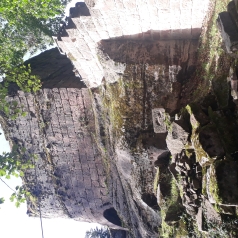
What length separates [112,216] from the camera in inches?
400

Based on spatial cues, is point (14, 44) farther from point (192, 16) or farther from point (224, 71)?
point (224, 71)

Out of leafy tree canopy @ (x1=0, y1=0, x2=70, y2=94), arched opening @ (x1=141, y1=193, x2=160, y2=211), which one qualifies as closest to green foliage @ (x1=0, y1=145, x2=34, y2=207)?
leafy tree canopy @ (x1=0, y1=0, x2=70, y2=94)

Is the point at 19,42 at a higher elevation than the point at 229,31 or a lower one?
higher

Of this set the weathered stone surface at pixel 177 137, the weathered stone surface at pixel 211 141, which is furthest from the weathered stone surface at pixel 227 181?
the weathered stone surface at pixel 177 137

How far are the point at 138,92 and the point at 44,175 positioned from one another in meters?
5.40

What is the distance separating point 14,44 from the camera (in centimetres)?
970

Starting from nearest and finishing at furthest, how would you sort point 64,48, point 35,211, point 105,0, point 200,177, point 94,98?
1. point 200,177
2. point 105,0
3. point 64,48
4. point 94,98
5. point 35,211

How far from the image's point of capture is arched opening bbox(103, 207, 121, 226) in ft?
33.1

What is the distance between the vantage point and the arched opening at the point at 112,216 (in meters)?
10.1

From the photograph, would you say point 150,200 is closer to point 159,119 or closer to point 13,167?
point 159,119

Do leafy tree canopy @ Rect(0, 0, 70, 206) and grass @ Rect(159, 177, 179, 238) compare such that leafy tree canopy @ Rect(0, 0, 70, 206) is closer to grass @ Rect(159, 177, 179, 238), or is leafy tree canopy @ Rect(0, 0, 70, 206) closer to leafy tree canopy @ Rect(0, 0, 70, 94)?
leafy tree canopy @ Rect(0, 0, 70, 94)

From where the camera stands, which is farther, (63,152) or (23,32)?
(23,32)

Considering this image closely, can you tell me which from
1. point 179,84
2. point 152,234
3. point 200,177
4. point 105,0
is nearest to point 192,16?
point 179,84

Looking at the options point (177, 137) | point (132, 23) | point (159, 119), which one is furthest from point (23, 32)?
point (177, 137)
